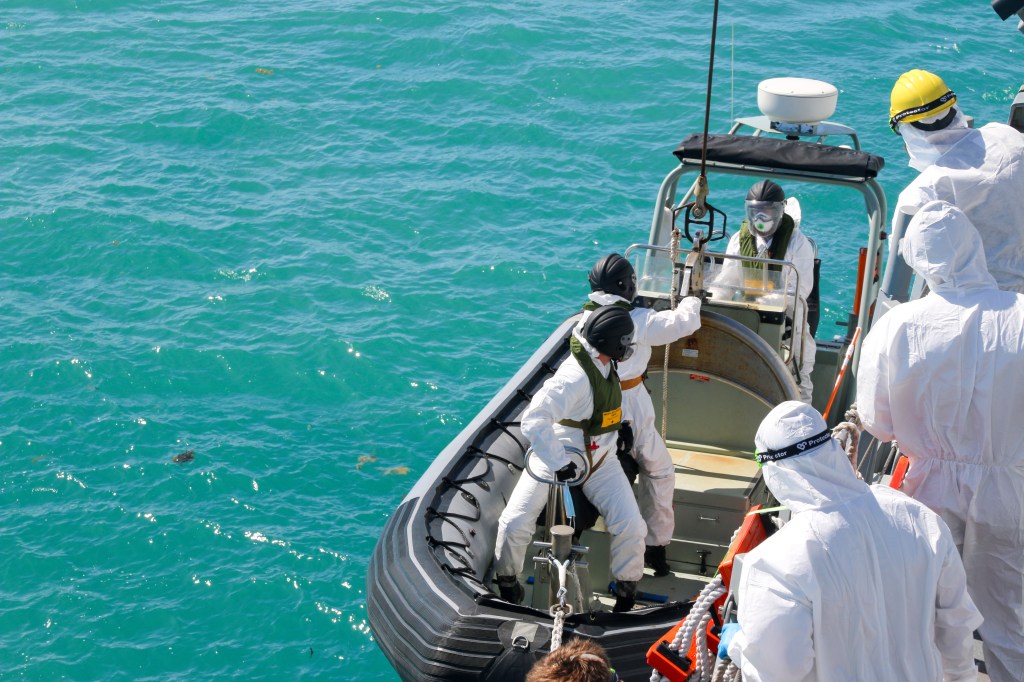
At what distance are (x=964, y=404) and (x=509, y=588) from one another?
2.25m

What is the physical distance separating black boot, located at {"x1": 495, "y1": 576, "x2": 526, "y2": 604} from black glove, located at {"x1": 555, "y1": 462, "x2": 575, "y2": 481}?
0.59 metres

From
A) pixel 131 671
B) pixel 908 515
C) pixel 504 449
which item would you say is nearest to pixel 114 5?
pixel 131 671

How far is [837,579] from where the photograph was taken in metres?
2.50

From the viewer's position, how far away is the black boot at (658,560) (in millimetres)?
5188

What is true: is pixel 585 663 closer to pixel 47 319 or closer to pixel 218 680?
pixel 218 680

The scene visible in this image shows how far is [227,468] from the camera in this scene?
8875mm

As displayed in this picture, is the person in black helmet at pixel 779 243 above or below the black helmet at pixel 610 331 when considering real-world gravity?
below

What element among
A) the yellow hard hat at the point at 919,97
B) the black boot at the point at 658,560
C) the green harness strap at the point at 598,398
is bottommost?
the black boot at the point at 658,560

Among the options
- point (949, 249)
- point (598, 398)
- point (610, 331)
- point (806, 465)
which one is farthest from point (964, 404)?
point (598, 398)

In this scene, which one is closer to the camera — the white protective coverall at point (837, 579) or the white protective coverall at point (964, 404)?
the white protective coverall at point (837, 579)

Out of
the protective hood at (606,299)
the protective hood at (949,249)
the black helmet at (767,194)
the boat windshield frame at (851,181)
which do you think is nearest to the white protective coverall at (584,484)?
the protective hood at (606,299)

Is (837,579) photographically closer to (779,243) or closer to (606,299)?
(606,299)

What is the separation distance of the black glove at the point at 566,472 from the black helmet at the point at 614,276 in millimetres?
771

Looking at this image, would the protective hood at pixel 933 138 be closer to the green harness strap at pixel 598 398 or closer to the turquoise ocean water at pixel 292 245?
the green harness strap at pixel 598 398
